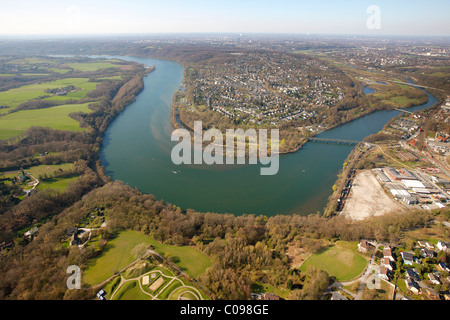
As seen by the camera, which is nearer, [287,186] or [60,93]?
[287,186]

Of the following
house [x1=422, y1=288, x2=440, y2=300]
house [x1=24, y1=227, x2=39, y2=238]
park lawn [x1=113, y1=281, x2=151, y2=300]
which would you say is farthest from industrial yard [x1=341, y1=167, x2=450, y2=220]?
house [x1=24, y1=227, x2=39, y2=238]

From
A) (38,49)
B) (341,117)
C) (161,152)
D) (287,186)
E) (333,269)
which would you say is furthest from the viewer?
(38,49)

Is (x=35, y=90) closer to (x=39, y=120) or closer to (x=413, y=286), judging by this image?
(x=39, y=120)

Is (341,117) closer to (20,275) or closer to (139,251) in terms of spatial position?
(139,251)

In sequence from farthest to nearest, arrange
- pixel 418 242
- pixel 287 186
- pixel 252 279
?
pixel 287 186
pixel 418 242
pixel 252 279

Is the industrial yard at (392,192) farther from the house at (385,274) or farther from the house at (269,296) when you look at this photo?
the house at (269,296)

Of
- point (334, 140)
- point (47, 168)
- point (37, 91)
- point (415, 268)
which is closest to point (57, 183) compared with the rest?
point (47, 168)

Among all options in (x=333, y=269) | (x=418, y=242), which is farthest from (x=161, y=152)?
(x=418, y=242)
